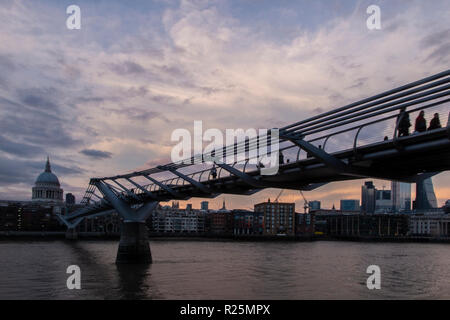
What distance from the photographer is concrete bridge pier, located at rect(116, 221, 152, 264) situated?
43.3 metres

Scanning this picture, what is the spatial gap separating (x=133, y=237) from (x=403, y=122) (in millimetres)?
31678

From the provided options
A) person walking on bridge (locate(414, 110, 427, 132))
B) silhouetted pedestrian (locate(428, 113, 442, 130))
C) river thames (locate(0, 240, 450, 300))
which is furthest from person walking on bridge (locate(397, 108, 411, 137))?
river thames (locate(0, 240, 450, 300))

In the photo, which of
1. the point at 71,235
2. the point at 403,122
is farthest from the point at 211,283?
the point at 71,235

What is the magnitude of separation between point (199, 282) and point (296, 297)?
8.15 meters

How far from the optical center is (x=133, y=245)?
43.3 metres

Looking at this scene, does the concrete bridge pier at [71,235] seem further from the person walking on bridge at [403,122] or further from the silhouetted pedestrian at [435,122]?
the silhouetted pedestrian at [435,122]

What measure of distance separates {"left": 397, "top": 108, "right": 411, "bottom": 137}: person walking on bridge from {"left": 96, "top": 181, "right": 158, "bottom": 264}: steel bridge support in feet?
100

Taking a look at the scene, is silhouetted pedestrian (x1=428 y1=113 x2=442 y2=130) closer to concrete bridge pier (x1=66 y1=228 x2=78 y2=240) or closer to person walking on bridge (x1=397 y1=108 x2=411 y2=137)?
person walking on bridge (x1=397 y1=108 x2=411 y2=137)

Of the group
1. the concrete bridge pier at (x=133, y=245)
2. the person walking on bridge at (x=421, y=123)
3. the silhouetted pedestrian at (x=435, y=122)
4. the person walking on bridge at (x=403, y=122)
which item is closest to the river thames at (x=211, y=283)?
the concrete bridge pier at (x=133, y=245)

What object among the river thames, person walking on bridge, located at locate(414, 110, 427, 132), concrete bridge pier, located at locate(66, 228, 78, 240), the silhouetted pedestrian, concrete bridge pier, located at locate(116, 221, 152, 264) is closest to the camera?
the silhouetted pedestrian

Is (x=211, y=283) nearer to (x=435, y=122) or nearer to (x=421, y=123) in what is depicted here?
(x=421, y=123)

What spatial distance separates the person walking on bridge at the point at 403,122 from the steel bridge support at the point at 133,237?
100 ft

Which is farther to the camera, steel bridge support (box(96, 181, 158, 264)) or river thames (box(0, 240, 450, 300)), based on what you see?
steel bridge support (box(96, 181, 158, 264))
